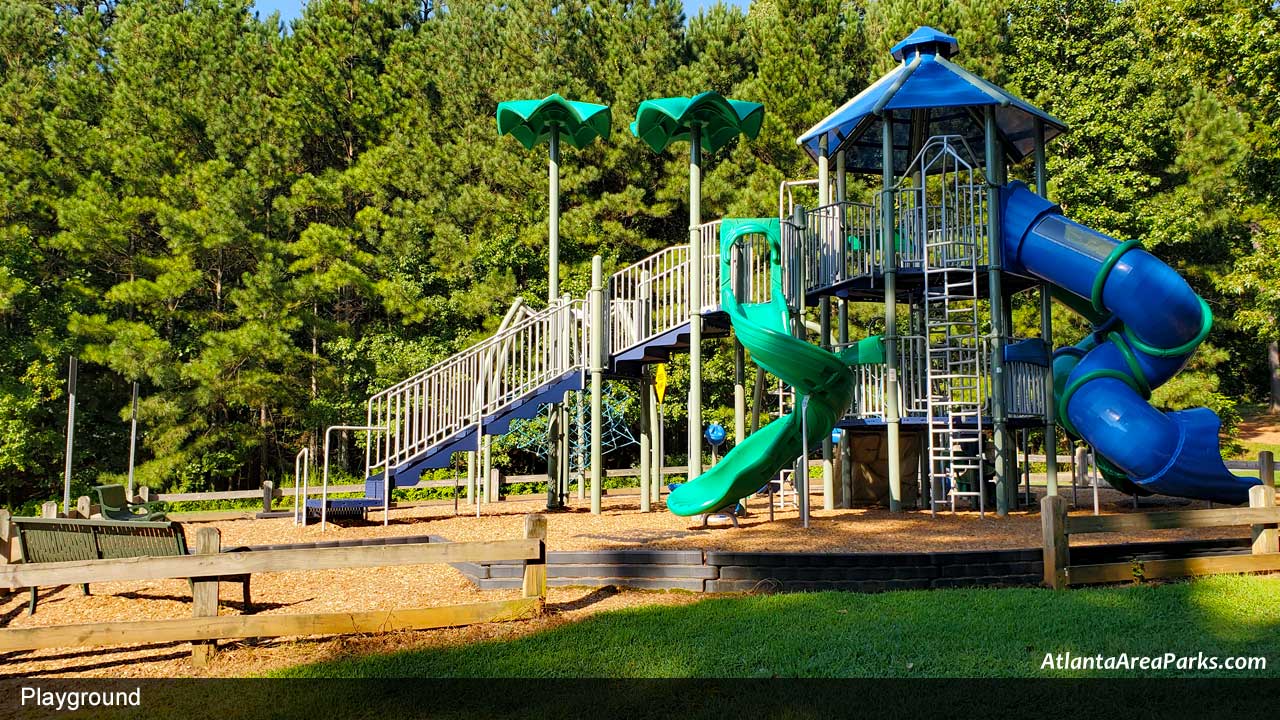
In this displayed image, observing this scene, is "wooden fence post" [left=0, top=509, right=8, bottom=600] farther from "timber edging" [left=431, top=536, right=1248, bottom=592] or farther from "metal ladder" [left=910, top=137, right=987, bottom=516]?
"metal ladder" [left=910, top=137, right=987, bottom=516]

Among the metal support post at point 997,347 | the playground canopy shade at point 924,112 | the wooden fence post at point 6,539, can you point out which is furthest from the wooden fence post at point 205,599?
the playground canopy shade at point 924,112

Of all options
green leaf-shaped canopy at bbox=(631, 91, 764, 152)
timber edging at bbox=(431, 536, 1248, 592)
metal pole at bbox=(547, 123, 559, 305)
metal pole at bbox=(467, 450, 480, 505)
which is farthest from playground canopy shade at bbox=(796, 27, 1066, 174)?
metal pole at bbox=(467, 450, 480, 505)

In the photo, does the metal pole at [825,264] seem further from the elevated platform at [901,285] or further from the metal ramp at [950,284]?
the metal ramp at [950,284]

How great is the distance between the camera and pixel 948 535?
38.9 feet

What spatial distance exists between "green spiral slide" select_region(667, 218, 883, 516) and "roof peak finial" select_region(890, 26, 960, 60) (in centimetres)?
491

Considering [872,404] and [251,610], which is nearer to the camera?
[251,610]

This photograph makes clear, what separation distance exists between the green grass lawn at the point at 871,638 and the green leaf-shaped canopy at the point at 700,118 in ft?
32.5

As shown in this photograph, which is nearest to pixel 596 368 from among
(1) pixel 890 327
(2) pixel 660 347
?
(2) pixel 660 347

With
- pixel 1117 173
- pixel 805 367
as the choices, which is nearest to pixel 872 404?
pixel 805 367

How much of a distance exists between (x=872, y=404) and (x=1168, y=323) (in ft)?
15.1

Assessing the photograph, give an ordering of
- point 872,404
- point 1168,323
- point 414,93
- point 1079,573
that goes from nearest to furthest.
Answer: point 1079,573 < point 1168,323 < point 872,404 < point 414,93

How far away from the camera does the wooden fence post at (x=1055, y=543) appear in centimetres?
856

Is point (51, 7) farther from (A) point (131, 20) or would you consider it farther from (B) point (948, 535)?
(B) point (948, 535)

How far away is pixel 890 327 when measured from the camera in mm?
15430
